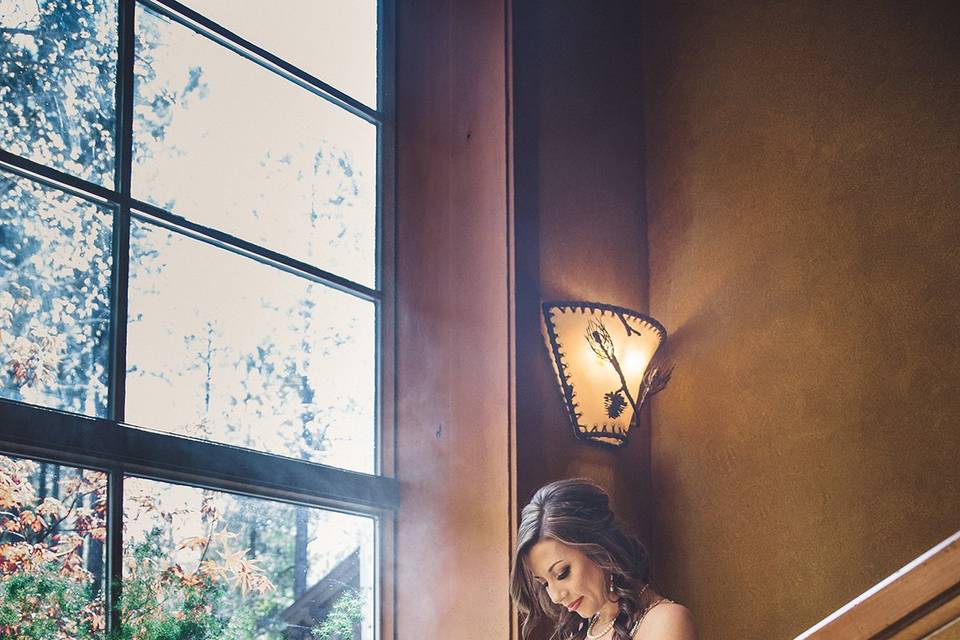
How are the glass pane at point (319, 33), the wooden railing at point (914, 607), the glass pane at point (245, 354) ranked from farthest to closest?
the glass pane at point (319, 33)
the glass pane at point (245, 354)
the wooden railing at point (914, 607)

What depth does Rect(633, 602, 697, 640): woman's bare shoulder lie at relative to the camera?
2607mm

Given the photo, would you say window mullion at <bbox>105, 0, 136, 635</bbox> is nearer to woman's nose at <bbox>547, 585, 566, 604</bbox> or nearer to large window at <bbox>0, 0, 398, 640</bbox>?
large window at <bbox>0, 0, 398, 640</bbox>

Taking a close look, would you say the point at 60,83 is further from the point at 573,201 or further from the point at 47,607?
the point at 573,201

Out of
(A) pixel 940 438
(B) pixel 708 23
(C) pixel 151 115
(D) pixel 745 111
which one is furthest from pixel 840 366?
(C) pixel 151 115

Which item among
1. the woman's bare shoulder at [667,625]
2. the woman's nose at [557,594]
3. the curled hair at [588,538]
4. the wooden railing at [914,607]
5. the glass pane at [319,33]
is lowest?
the wooden railing at [914,607]

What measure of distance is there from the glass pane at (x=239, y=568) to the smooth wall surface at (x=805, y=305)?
1.04 meters

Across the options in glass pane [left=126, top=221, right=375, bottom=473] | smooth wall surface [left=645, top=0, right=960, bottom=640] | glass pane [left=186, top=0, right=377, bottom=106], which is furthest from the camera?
smooth wall surface [left=645, top=0, right=960, bottom=640]

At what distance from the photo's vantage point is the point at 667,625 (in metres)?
2.62

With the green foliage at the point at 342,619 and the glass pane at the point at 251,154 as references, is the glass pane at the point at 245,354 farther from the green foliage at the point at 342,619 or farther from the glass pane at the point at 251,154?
the green foliage at the point at 342,619

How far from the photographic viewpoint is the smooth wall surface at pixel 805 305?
3.16 metres

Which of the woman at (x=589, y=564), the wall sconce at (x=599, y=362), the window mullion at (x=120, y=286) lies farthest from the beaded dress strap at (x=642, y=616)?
the window mullion at (x=120, y=286)

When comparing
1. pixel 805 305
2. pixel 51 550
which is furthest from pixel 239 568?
pixel 805 305

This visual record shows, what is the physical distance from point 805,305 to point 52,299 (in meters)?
2.05

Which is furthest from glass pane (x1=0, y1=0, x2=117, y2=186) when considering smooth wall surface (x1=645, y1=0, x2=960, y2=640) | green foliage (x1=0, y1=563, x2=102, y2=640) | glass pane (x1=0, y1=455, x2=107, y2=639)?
smooth wall surface (x1=645, y1=0, x2=960, y2=640)
